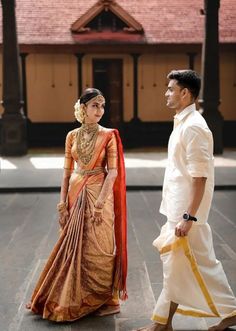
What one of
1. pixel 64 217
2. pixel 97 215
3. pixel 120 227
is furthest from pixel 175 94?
pixel 64 217

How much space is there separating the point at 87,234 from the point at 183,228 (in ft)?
3.09

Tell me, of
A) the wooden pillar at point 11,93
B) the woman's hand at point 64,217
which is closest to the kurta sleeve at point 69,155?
the woman's hand at point 64,217

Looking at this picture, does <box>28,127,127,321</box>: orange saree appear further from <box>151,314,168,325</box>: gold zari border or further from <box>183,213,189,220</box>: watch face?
<box>183,213,189,220</box>: watch face

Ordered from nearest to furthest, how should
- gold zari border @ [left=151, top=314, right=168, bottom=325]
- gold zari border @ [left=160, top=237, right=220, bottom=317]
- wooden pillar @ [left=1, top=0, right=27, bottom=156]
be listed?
gold zari border @ [left=160, top=237, right=220, bottom=317] < gold zari border @ [left=151, top=314, right=168, bottom=325] < wooden pillar @ [left=1, top=0, right=27, bottom=156]

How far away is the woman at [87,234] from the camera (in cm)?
400

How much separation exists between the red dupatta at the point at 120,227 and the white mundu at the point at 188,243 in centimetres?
56

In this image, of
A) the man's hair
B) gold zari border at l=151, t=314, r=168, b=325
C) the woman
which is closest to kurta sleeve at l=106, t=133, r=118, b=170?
the woman

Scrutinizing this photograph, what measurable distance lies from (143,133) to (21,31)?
18.1 feet

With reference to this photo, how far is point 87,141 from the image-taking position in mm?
4066

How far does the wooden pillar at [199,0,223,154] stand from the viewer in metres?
15.2

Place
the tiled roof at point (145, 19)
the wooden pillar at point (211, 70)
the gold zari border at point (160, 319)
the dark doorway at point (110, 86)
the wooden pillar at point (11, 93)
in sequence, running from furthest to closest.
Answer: the dark doorway at point (110, 86) < the tiled roof at point (145, 19) < the wooden pillar at point (11, 93) < the wooden pillar at point (211, 70) < the gold zari border at point (160, 319)

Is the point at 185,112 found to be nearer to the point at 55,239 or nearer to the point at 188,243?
the point at 188,243

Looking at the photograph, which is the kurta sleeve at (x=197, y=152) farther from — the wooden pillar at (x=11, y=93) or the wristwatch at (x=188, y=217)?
the wooden pillar at (x=11, y=93)

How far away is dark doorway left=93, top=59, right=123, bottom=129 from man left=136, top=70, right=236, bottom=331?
47.1ft
